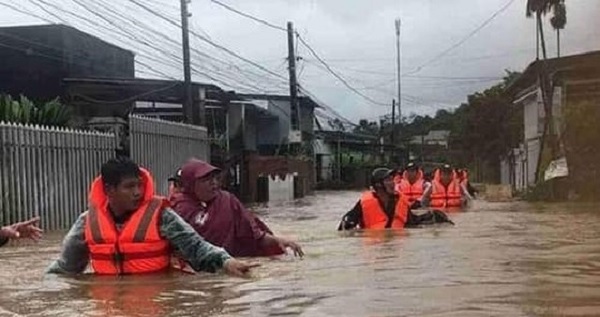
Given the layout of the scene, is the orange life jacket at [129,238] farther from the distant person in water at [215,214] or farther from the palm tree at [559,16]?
the palm tree at [559,16]

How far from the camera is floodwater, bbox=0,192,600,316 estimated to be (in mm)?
6332

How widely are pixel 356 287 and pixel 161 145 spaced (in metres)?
15.9

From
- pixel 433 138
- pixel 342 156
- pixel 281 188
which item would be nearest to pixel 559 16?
pixel 281 188

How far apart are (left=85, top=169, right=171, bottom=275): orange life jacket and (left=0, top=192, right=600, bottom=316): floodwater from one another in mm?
118

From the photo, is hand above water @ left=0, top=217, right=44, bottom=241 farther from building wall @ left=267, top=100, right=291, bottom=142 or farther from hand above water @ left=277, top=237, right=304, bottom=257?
building wall @ left=267, top=100, right=291, bottom=142

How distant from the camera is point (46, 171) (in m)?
17.1

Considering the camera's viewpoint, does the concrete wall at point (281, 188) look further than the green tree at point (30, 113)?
Yes

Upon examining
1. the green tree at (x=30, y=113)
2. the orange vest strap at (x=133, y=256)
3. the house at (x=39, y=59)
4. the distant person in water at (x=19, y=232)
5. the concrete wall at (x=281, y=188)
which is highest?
the house at (x=39, y=59)

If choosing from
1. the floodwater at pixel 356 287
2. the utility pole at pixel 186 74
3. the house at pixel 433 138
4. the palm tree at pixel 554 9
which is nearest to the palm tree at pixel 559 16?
the palm tree at pixel 554 9

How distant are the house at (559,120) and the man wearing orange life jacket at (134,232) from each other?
2554 centimetres

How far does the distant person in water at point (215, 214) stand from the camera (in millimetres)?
8906

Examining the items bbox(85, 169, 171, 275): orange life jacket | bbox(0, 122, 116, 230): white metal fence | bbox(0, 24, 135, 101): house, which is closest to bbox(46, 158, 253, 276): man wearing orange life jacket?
bbox(85, 169, 171, 275): orange life jacket

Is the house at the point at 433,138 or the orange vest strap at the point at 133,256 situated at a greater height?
the house at the point at 433,138

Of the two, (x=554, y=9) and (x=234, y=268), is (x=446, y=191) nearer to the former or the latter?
(x=554, y=9)
